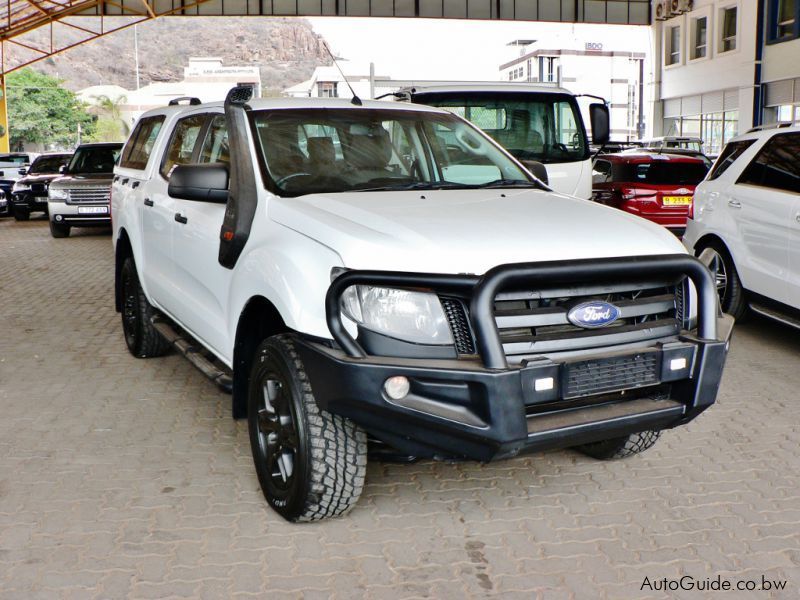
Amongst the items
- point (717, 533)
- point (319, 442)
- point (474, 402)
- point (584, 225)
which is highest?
point (584, 225)

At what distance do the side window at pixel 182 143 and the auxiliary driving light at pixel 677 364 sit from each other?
10.6ft

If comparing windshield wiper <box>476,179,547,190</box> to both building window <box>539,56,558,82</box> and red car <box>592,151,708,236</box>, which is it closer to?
red car <box>592,151,708,236</box>

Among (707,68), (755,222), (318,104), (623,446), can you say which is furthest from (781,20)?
(623,446)

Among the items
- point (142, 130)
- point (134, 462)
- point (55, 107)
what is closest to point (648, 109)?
point (142, 130)

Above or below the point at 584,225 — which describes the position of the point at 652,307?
below

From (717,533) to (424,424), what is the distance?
4.64 feet

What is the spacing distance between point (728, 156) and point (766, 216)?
1.12 m

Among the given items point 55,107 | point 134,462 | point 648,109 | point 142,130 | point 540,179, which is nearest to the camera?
point 134,462

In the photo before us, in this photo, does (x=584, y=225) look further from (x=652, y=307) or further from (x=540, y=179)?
(x=540, y=179)

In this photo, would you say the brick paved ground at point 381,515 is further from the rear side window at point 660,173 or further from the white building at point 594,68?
the white building at point 594,68

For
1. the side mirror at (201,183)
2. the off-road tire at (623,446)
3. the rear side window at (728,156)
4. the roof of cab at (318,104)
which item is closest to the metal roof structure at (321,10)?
the rear side window at (728,156)

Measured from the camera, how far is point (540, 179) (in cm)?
529

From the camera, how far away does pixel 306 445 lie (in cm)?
363

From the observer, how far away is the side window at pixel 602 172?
42.5 feet
